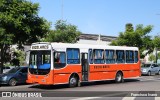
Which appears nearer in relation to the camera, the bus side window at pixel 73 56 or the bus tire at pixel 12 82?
the bus side window at pixel 73 56

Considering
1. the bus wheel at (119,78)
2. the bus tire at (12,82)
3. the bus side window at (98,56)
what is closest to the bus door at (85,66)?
the bus side window at (98,56)

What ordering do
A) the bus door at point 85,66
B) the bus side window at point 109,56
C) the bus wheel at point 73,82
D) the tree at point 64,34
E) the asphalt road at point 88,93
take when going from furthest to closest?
the tree at point 64,34 < the bus side window at point 109,56 < the bus door at point 85,66 < the bus wheel at point 73,82 < the asphalt road at point 88,93

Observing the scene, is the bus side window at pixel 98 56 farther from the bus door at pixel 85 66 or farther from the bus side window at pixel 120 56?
the bus side window at pixel 120 56

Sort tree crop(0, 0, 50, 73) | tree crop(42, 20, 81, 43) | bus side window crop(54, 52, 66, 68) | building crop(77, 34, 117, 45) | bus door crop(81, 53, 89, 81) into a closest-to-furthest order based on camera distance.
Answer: bus side window crop(54, 52, 66, 68) < bus door crop(81, 53, 89, 81) < tree crop(0, 0, 50, 73) < tree crop(42, 20, 81, 43) < building crop(77, 34, 117, 45)

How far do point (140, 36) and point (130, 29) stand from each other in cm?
191

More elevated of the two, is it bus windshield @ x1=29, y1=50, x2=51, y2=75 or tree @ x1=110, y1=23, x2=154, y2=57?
tree @ x1=110, y1=23, x2=154, y2=57

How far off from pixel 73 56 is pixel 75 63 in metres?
0.45

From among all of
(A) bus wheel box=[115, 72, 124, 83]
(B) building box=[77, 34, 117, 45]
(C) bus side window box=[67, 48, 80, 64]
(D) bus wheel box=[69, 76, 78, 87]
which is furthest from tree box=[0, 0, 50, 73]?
(B) building box=[77, 34, 117, 45]

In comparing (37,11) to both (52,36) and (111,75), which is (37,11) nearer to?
(111,75)

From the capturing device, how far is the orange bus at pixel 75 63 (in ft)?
65.8

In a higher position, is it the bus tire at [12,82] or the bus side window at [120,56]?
the bus side window at [120,56]

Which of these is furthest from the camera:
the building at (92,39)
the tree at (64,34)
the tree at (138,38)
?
the building at (92,39)

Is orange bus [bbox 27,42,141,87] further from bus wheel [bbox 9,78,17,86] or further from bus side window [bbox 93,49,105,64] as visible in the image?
bus wheel [bbox 9,78,17,86]

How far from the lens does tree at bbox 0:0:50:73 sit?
24.0m
